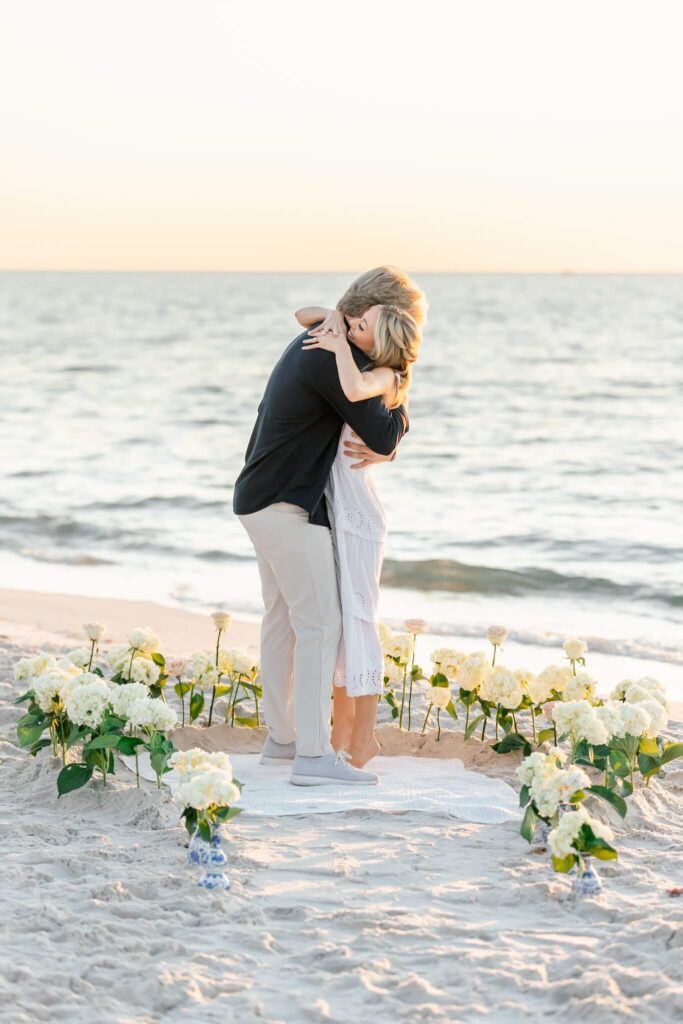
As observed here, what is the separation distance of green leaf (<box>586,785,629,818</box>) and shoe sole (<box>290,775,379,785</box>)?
36.9 inches

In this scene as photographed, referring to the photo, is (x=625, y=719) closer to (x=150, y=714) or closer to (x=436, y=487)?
(x=150, y=714)

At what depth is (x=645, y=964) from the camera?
330 cm

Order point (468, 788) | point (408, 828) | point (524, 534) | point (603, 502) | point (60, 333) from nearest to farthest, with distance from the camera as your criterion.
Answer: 1. point (408, 828)
2. point (468, 788)
3. point (524, 534)
4. point (603, 502)
5. point (60, 333)

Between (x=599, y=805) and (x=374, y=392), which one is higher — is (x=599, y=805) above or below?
below

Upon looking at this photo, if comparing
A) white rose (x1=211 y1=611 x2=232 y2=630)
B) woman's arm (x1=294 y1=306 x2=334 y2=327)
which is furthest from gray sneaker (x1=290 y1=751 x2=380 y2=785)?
woman's arm (x1=294 y1=306 x2=334 y2=327)

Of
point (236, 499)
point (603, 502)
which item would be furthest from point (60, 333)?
point (236, 499)

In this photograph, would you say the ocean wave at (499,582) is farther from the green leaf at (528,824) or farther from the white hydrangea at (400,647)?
the green leaf at (528,824)

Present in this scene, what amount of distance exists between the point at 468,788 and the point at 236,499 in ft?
4.74

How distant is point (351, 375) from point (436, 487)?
11754mm

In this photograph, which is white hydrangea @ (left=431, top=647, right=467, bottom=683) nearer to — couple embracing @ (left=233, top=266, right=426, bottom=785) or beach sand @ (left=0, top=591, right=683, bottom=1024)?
couple embracing @ (left=233, top=266, right=426, bottom=785)

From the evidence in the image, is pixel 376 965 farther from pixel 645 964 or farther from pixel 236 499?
pixel 236 499

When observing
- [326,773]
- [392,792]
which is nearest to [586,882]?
[392,792]

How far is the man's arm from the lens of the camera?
4.64 m

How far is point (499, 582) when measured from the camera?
10.7m
